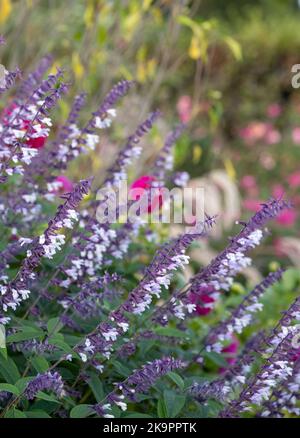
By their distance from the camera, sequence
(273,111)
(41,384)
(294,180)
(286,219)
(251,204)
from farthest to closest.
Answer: (273,111)
(294,180)
(251,204)
(286,219)
(41,384)

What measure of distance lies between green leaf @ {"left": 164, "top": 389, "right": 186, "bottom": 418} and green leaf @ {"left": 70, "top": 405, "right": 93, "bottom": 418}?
9.2 inches

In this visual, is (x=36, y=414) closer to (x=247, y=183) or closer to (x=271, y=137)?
(x=247, y=183)

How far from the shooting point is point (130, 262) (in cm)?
295

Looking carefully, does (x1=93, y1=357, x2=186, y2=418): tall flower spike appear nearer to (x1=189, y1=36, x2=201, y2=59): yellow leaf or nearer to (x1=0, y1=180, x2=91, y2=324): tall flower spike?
A: (x1=0, y1=180, x2=91, y2=324): tall flower spike

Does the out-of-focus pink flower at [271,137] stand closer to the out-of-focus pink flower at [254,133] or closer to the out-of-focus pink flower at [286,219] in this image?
the out-of-focus pink flower at [254,133]

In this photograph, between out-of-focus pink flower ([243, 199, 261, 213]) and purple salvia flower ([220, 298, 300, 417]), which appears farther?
out-of-focus pink flower ([243, 199, 261, 213])

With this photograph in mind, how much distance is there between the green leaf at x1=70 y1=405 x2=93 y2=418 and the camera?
1951 millimetres

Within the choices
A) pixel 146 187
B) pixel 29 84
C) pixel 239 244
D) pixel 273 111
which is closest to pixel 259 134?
pixel 273 111

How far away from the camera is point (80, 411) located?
6.44ft

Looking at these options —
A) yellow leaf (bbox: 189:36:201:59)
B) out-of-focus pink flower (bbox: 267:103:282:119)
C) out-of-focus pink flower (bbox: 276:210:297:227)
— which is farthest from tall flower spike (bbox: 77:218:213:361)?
out-of-focus pink flower (bbox: 267:103:282:119)

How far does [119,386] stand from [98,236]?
551 mm

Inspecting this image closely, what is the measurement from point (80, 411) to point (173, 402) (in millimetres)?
288

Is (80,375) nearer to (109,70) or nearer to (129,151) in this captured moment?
(129,151)
